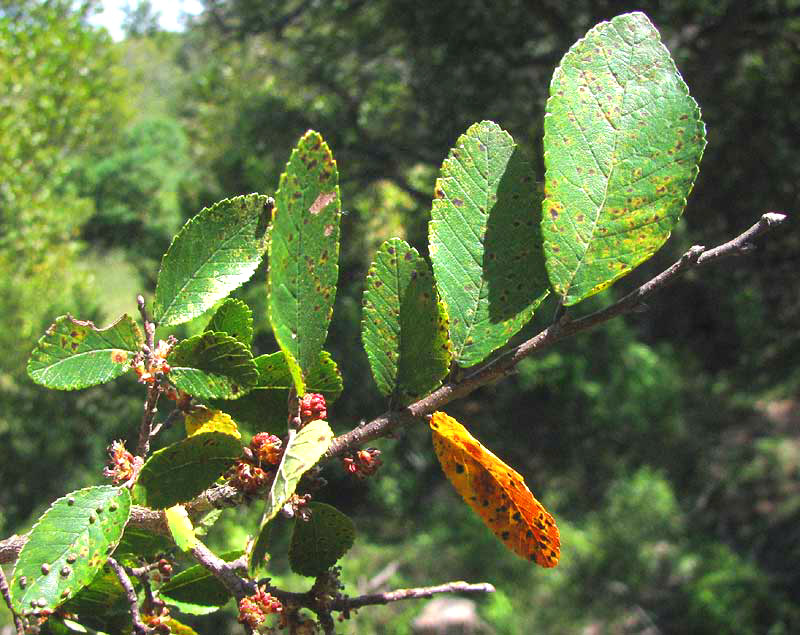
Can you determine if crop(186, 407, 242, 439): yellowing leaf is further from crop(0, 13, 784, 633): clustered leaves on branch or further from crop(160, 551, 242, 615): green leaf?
crop(160, 551, 242, 615): green leaf

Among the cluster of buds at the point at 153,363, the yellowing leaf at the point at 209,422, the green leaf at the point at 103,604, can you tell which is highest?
the cluster of buds at the point at 153,363

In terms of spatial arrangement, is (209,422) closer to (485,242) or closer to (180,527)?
(180,527)

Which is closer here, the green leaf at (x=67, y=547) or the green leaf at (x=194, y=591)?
the green leaf at (x=67, y=547)

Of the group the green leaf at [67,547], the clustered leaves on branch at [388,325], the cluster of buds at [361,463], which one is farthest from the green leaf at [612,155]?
the green leaf at [67,547]

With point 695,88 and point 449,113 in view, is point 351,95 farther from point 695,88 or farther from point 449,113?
point 695,88

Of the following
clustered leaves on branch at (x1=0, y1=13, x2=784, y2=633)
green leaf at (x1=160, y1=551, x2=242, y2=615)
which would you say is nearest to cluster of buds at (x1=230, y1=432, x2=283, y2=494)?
clustered leaves on branch at (x1=0, y1=13, x2=784, y2=633)

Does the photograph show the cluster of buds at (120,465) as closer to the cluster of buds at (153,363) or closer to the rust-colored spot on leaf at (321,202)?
the cluster of buds at (153,363)

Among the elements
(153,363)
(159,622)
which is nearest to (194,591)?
(159,622)

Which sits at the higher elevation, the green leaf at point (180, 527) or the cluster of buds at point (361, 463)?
the green leaf at point (180, 527)

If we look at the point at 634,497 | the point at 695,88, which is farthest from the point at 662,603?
the point at 695,88
